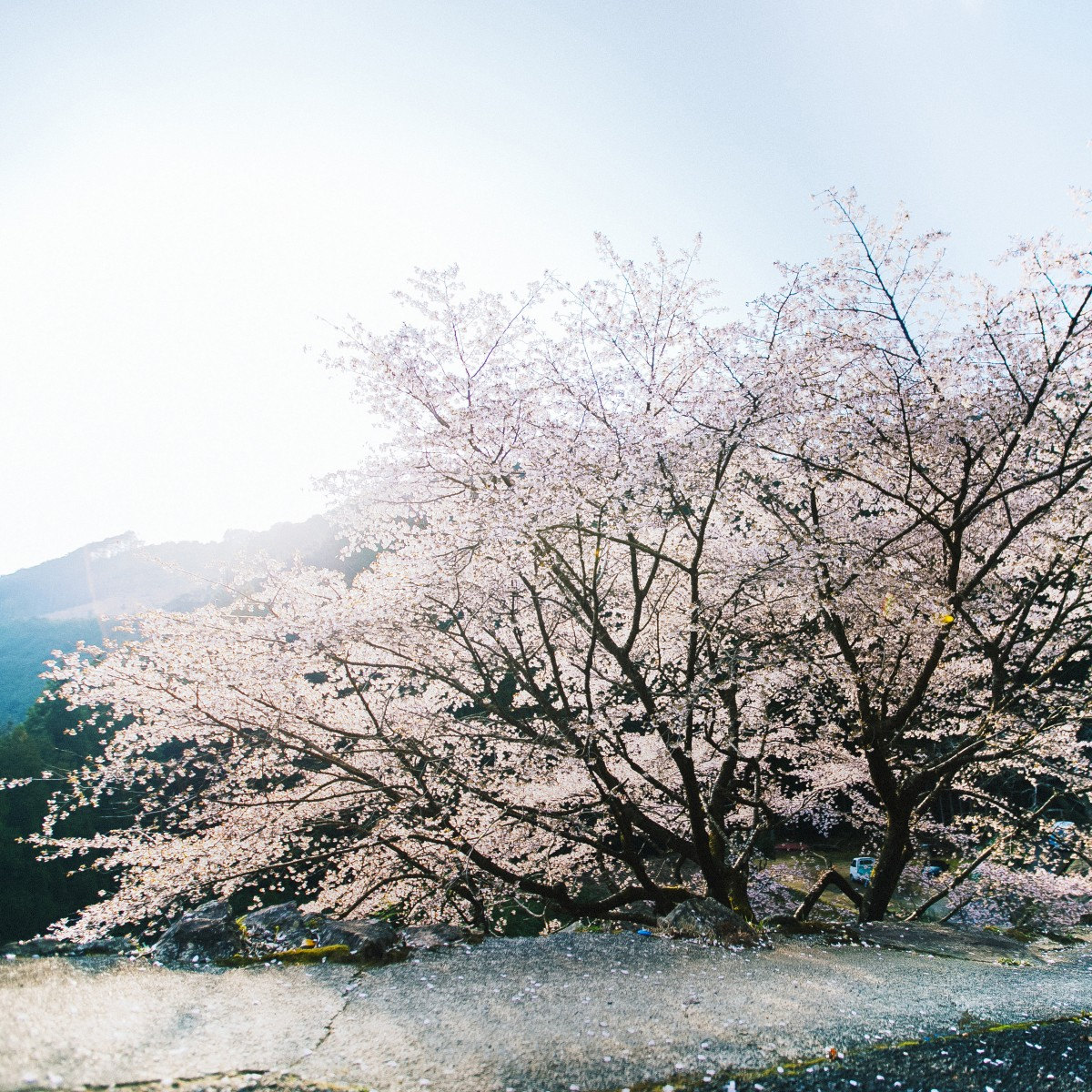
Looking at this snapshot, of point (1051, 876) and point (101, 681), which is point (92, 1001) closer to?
point (101, 681)

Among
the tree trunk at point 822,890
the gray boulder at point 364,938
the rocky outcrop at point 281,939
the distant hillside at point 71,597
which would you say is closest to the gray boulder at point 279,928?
the rocky outcrop at point 281,939

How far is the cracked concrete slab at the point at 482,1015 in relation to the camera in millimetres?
2607

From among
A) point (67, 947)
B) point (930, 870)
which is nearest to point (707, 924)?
point (67, 947)

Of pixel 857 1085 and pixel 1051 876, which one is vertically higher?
pixel 857 1085

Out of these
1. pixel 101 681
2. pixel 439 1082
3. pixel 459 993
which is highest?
pixel 101 681

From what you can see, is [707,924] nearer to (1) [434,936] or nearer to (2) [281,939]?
(1) [434,936]

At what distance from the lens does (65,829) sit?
24.8m

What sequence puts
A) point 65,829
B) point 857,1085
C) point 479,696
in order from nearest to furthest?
point 857,1085 → point 479,696 → point 65,829

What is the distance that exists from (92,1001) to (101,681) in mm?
4615

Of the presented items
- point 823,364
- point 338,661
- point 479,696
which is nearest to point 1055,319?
point 823,364

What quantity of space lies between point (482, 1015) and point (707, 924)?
116 inches

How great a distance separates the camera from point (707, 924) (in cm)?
547

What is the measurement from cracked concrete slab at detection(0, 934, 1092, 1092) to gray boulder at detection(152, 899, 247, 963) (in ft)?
0.87

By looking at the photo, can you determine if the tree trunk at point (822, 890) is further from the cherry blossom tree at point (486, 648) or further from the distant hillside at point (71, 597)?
the distant hillside at point (71, 597)
